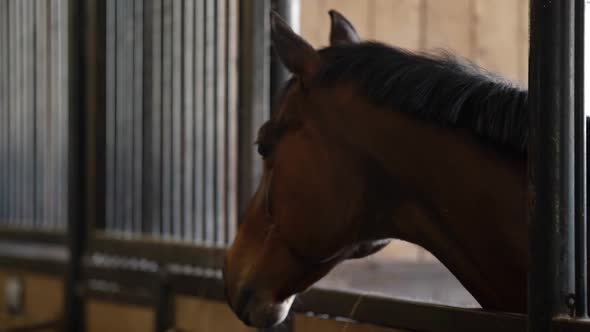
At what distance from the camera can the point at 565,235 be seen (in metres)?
0.85

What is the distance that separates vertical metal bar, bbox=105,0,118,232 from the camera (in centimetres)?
212

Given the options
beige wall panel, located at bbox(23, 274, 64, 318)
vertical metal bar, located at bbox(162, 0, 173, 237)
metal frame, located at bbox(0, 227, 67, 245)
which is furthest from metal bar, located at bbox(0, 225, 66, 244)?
vertical metal bar, located at bbox(162, 0, 173, 237)

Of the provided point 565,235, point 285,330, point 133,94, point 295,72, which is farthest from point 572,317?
point 133,94

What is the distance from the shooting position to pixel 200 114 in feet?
5.90

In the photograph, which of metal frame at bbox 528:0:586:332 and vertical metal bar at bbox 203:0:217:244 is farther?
vertical metal bar at bbox 203:0:217:244

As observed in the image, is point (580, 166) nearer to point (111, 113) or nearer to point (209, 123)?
point (209, 123)

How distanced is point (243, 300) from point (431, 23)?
45.0 inches

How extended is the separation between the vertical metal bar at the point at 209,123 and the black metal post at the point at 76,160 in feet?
1.74

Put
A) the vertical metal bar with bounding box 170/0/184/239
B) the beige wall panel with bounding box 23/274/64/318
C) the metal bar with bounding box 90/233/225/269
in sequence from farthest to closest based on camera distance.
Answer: the beige wall panel with bounding box 23/274/64/318 → the vertical metal bar with bounding box 170/0/184/239 → the metal bar with bounding box 90/233/225/269

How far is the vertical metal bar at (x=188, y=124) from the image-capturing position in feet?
6.03

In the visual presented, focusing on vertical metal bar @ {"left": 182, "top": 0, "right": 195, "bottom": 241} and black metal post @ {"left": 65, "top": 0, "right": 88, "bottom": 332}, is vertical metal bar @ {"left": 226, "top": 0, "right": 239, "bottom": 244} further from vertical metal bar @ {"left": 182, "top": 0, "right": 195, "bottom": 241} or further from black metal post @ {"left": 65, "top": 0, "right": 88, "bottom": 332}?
black metal post @ {"left": 65, "top": 0, "right": 88, "bottom": 332}

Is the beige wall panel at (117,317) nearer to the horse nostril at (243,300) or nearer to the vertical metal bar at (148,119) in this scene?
the vertical metal bar at (148,119)

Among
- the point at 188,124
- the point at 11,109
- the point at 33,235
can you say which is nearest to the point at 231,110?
the point at 188,124

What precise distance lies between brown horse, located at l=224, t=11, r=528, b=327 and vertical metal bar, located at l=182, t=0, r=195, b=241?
73cm
